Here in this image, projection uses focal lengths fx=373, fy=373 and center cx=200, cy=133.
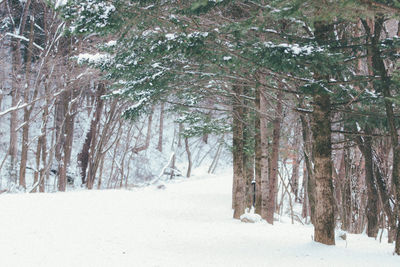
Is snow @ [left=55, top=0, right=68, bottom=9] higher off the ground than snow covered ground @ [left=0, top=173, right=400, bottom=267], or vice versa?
snow @ [left=55, top=0, right=68, bottom=9]

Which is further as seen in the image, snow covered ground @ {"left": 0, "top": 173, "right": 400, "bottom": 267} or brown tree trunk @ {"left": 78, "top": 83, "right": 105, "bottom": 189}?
brown tree trunk @ {"left": 78, "top": 83, "right": 105, "bottom": 189}

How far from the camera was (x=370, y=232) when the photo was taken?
8.48 meters

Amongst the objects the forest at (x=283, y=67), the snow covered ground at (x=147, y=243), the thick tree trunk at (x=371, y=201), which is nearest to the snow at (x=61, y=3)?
the forest at (x=283, y=67)

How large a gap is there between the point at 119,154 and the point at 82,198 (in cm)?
1564

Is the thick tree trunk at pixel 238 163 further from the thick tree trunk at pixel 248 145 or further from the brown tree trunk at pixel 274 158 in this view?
Result: the brown tree trunk at pixel 274 158

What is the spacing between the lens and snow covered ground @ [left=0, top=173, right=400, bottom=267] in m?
5.24

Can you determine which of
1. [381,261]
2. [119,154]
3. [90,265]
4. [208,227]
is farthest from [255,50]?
[119,154]

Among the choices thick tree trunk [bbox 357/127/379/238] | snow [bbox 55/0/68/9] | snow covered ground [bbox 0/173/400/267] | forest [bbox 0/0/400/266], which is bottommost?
snow covered ground [bbox 0/173/400/267]

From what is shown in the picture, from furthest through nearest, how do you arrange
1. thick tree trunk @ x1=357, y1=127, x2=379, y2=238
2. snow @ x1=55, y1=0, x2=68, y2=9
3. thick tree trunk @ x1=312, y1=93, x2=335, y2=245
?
thick tree trunk @ x1=357, y1=127, x2=379, y2=238
thick tree trunk @ x1=312, y1=93, x2=335, y2=245
snow @ x1=55, y1=0, x2=68, y2=9

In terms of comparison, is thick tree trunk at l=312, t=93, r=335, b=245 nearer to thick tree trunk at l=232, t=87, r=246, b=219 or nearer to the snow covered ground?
the snow covered ground

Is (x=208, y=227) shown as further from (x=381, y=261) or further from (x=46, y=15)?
(x=46, y=15)


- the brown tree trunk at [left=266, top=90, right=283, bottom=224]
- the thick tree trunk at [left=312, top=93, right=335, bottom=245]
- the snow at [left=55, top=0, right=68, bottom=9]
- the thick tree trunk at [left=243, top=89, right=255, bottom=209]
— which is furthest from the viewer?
the thick tree trunk at [left=243, top=89, right=255, bottom=209]

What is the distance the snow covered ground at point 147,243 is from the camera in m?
5.24

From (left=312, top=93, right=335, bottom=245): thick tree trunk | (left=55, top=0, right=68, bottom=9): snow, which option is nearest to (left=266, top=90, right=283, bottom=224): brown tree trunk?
(left=312, top=93, right=335, bottom=245): thick tree trunk
